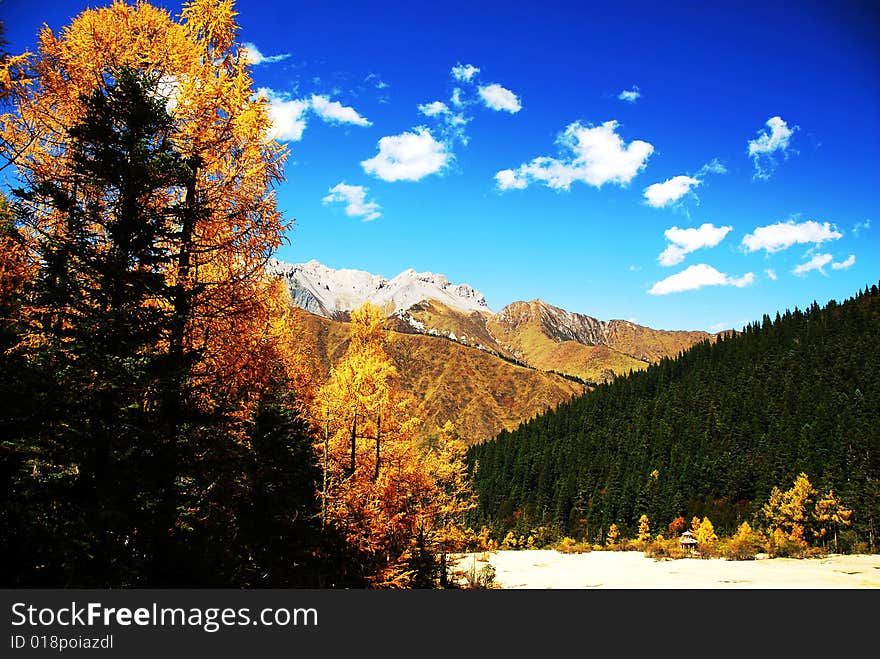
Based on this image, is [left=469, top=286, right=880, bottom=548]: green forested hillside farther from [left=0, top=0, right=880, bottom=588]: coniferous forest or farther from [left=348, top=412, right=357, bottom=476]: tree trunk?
[left=0, top=0, right=880, bottom=588]: coniferous forest

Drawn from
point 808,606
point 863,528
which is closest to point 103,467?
point 808,606

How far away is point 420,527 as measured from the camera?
20.1m

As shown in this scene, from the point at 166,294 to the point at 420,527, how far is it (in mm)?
15512

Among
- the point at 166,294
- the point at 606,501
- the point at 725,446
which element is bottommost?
the point at 606,501

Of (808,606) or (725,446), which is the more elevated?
(808,606)

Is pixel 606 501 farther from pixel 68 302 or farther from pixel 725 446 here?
pixel 68 302

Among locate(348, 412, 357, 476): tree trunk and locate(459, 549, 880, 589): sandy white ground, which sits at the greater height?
locate(348, 412, 357, 476): tree trunk

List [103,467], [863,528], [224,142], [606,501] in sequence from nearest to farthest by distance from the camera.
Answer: [103,467] < [224,142] < [863,528] < [606,501]

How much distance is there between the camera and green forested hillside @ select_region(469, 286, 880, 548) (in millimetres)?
96812

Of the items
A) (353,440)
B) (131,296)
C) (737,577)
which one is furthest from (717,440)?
(131,296)

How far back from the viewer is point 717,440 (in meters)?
124

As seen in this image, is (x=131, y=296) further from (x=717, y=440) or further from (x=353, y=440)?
(x=717, y=440)

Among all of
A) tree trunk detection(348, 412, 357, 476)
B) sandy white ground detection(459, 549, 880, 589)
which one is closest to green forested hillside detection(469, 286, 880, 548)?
sandy white ground detection(459, 549, 880, 589)

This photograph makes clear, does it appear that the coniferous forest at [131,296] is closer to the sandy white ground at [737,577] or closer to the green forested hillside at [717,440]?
the sandy white ground at [737,577]
